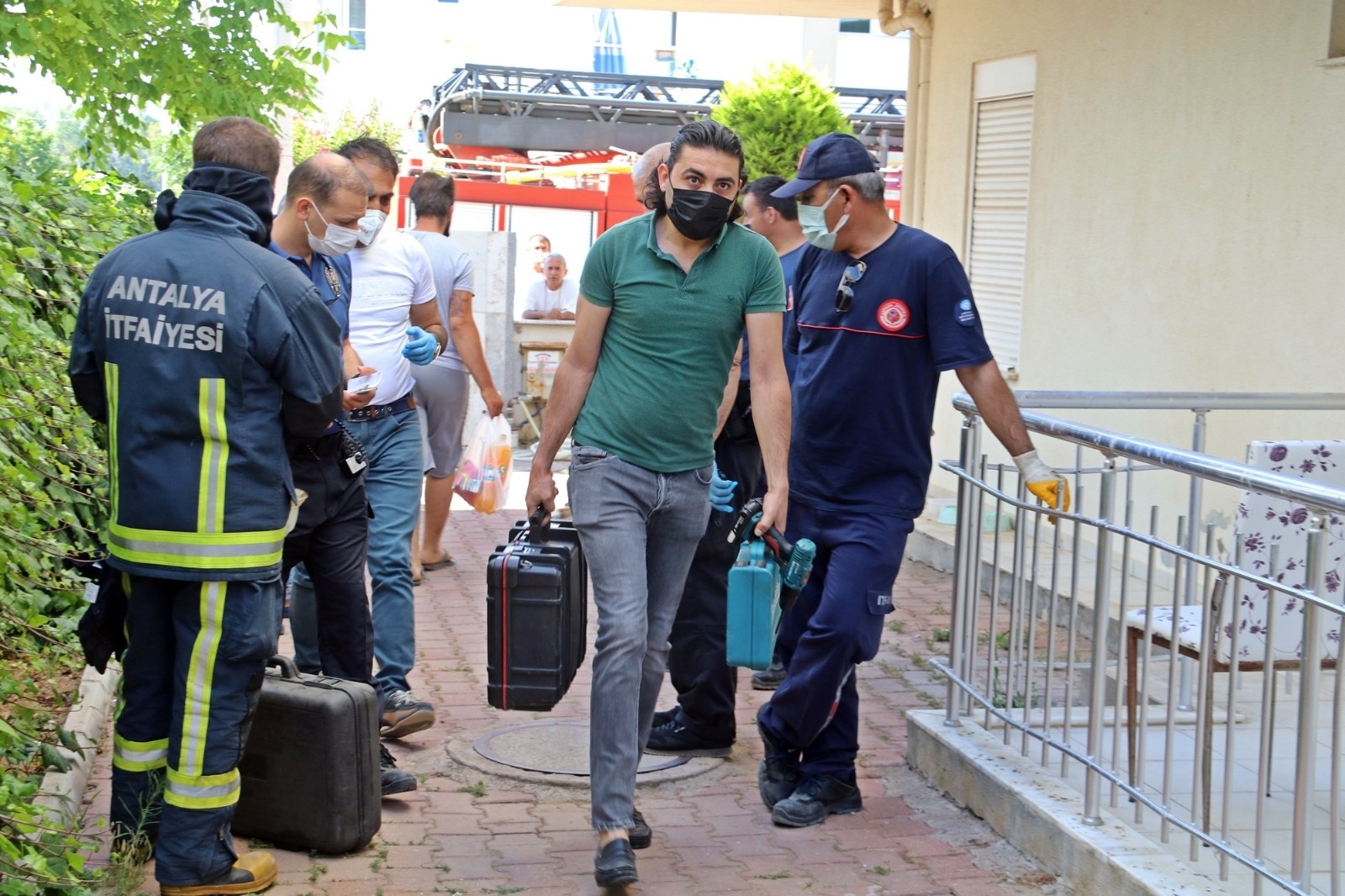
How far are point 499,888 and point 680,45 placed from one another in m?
39.9

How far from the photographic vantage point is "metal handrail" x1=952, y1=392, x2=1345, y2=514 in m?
3.41

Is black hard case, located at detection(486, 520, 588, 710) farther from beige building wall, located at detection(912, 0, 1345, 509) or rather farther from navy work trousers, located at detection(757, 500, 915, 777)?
beige building wall, located at detection(912, 0, 1345, 509)

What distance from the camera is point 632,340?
445cm

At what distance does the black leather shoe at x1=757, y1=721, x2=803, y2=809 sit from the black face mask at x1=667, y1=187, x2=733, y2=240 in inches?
65.9

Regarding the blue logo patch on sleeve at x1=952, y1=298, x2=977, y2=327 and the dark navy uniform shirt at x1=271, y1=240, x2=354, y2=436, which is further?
the dark navy uniform shirt at x1=271, y1=240, x2=354, y2=436

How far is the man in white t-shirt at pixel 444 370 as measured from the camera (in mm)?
7457

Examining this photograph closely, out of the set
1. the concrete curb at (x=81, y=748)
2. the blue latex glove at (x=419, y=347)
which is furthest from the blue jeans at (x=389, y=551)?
the concrete curb at (x=81, y=748)

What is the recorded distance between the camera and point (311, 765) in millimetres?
4395

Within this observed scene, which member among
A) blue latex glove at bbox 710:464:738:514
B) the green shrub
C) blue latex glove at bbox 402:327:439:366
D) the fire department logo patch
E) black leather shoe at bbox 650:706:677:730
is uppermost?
the green shrub

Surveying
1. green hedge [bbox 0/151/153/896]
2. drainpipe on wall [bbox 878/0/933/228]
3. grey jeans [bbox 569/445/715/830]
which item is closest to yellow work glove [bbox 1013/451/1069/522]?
grey jeans [bbox 569/445/715/830]

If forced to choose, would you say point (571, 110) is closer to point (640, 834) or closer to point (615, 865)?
point (640, 834)

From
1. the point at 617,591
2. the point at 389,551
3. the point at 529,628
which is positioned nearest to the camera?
the point at 617,591

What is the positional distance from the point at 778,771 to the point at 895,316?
153 cm

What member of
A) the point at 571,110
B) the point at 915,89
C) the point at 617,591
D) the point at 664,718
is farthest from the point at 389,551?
the point at 571,110
